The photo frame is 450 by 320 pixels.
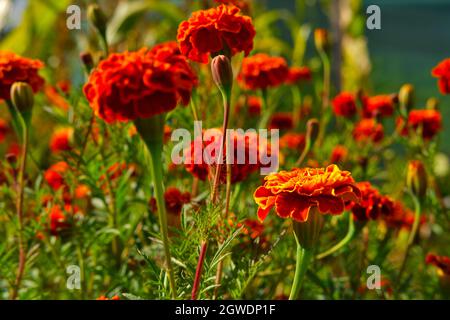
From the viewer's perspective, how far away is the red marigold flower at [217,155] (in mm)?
576

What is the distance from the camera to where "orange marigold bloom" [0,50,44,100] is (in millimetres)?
632

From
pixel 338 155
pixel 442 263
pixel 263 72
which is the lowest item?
pixel 442 263

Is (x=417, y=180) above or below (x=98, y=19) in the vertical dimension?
below

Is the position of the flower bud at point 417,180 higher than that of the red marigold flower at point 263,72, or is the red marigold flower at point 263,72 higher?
the red marigold flower at point 263,72

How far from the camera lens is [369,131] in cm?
98

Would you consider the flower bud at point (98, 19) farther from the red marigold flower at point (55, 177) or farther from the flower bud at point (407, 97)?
the flower bud at point (407, 97)

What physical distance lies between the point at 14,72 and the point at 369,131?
54cm

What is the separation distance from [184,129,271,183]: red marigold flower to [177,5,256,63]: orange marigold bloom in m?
0.09

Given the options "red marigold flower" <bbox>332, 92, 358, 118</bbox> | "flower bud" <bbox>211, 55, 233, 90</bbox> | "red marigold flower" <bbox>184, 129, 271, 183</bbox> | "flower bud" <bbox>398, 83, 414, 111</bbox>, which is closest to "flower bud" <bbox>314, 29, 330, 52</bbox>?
"red marigold flower" <bbox>332, 92, 358, 118</bbox>

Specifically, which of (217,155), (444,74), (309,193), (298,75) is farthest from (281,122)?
(309,193)

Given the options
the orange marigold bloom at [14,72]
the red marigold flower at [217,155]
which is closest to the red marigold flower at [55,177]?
the orange marigold bloom at [14,72]

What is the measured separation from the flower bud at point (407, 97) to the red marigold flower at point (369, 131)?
116mm

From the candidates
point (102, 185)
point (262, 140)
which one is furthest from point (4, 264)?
point (262, 140)

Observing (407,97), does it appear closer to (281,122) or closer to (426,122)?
(426,122)
